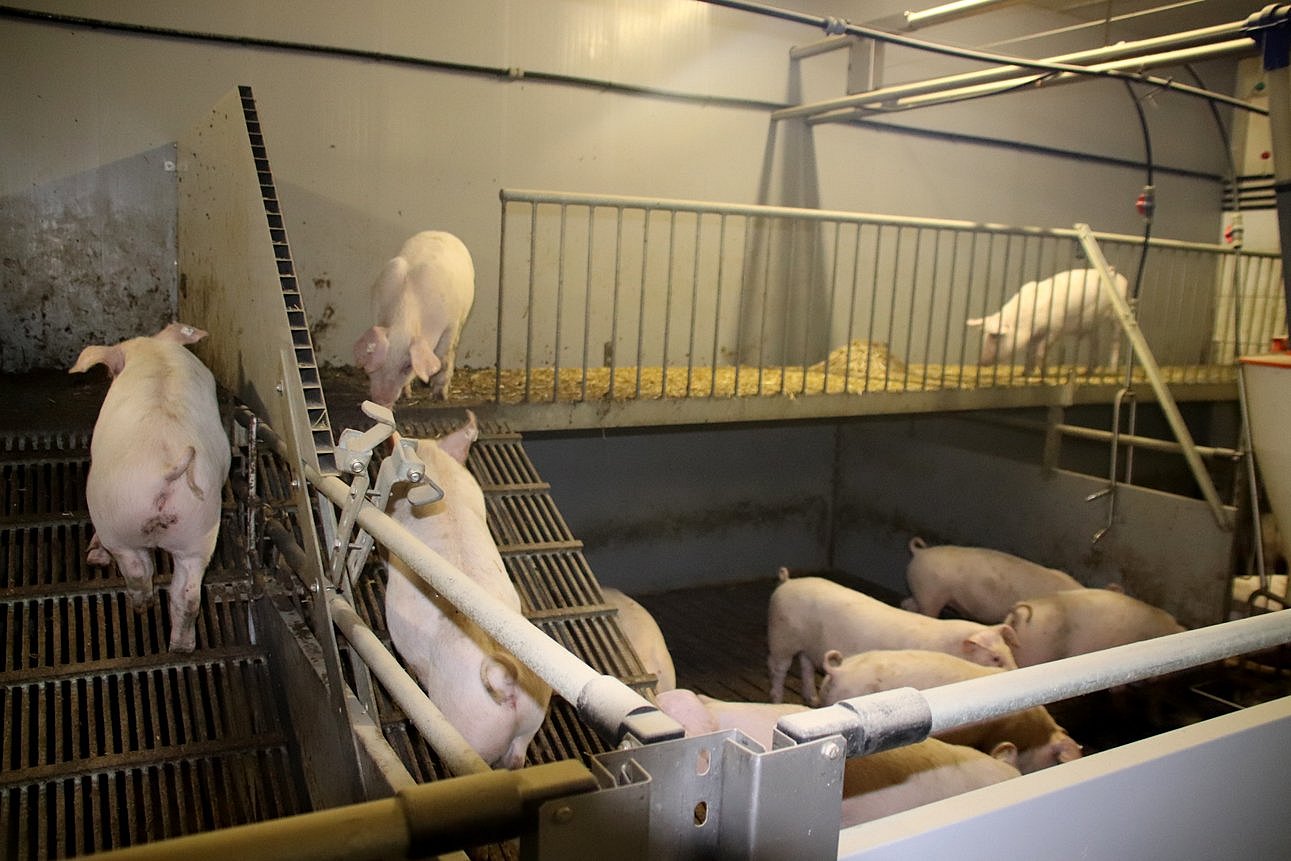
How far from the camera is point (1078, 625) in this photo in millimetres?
4781

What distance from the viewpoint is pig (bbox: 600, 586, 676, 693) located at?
430cm

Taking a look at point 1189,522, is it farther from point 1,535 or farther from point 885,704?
point 1,535

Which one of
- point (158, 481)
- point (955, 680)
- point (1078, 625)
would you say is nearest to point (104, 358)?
point (158, 481)

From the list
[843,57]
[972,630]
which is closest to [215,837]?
[972,630]

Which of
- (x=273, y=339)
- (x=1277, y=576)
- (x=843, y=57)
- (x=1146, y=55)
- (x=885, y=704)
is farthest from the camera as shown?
(x=843, y=57)

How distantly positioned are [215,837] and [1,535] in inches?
124

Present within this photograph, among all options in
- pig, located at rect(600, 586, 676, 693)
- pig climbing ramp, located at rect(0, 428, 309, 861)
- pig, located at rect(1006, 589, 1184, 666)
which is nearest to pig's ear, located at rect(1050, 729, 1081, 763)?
pig, located at rect(1006, 589, 1184, 666)

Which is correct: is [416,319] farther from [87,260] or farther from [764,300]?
[87,260]

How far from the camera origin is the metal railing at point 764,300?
18.3 ft

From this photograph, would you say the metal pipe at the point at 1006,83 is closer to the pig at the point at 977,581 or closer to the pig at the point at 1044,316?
the pig at the point at 1044,316

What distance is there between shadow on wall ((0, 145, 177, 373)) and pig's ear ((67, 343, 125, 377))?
2079 mm

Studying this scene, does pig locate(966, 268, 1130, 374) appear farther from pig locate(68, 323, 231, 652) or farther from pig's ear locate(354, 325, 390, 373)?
pig locate(68, 323, 231, 652)

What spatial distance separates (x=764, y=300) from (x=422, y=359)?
82.6 inches

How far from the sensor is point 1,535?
330 centimetres
